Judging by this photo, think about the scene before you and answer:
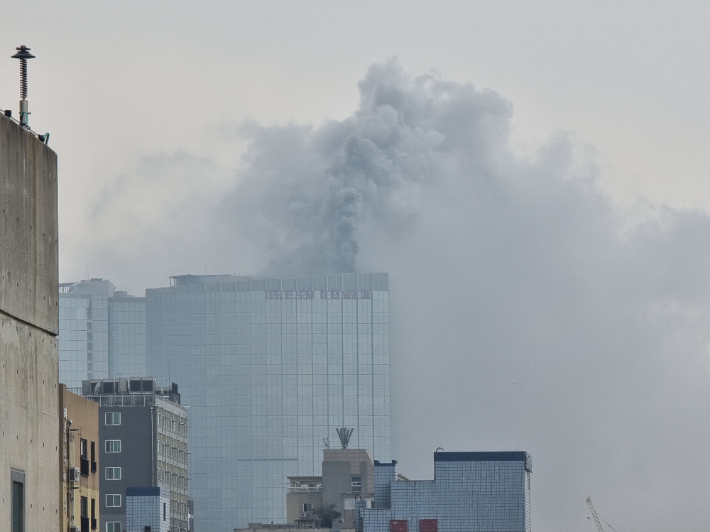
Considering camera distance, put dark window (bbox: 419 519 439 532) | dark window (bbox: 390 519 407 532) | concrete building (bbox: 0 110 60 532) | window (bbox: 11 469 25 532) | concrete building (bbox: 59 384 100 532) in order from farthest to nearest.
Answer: dark window (bbox: 390 519 407 532)
dark window (bbox: 419 519 439 532)
concrete building (bbox: 59 384 100 532)
window (bbox: 11 469 25 532)
concrete building (bbox: 0 110 60 532)

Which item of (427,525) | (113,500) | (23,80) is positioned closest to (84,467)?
(23,80)

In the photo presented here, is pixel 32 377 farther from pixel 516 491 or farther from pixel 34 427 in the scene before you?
pixel 516 491

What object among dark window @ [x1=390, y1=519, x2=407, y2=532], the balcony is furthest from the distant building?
the balcony

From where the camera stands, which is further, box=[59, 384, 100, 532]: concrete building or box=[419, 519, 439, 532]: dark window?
box=[419, 519, 439, 532]: dark window

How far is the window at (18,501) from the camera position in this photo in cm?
1598

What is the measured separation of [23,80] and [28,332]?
8.87 ft

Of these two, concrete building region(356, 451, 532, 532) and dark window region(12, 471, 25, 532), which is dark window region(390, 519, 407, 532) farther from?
dark window region(12, 471, 25, 532)

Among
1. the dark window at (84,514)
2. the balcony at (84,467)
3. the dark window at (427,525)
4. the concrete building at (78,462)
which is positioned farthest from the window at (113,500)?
the balcony at (84,467)

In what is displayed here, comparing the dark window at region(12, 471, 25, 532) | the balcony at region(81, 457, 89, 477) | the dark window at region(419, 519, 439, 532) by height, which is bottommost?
the dark window at region(419, 519, 439, 532)

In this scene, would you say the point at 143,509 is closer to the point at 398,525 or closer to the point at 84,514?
the point at 398,525

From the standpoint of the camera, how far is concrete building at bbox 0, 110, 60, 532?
15836 millimetres

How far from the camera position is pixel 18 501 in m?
16.2

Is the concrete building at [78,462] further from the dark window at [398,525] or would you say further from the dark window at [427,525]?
the dark window at [427,525]

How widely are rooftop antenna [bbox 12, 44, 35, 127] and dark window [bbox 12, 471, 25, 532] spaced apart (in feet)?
11.8
